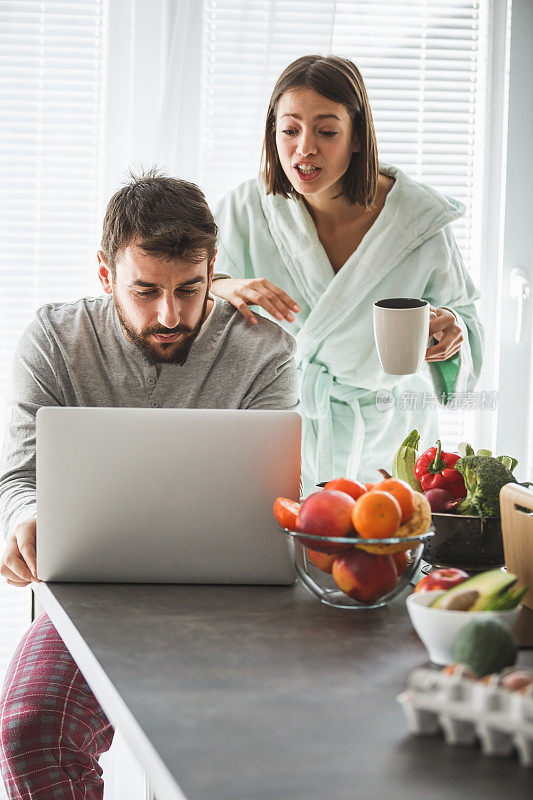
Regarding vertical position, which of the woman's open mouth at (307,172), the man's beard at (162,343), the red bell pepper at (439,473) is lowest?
the red bell pepper at (439,473)

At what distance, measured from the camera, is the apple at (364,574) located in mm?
986

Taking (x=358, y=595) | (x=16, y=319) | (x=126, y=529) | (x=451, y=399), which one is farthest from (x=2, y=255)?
(x=358, y=595)

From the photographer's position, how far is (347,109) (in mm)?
1875

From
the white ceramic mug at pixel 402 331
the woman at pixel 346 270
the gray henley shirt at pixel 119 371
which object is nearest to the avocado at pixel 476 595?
the white ceramic mug at pixel 402 331

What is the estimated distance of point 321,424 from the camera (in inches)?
83.0

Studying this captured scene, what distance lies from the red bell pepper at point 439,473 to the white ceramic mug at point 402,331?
0.75ft

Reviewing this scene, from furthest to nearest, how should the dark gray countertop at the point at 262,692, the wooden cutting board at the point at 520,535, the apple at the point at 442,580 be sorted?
1. the wooden cutting board at the point at 520,535
2. the apple at the point at 442,580
3. the dark gray countertop at the point at 262,692

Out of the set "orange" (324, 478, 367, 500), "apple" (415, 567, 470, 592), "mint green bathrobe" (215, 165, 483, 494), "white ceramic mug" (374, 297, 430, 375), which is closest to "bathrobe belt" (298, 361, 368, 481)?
"mint green bathrobe" (215, 165, 483, 494)

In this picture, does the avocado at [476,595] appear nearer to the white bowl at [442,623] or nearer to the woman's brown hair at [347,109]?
the white bowl at [442,623]

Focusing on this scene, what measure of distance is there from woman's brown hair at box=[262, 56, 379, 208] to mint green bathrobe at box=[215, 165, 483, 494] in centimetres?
7

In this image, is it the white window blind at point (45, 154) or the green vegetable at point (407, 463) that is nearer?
the green vegetable at point (407, 463)

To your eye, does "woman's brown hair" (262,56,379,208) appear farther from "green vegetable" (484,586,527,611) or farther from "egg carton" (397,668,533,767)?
"egg carton" (397,668,533,767)

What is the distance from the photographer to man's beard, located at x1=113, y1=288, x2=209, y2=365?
5.04 ft

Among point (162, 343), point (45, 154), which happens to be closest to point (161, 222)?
point (162, 343)
